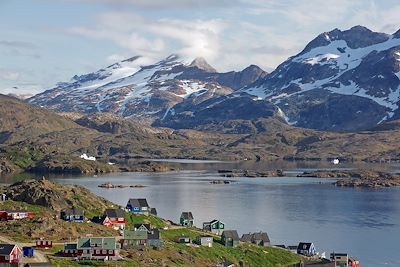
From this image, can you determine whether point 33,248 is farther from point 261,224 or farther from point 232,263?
point 261,224

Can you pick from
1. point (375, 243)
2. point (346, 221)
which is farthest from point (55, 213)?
point (346, 221)

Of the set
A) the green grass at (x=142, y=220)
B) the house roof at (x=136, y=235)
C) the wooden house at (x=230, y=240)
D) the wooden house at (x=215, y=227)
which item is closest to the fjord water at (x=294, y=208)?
the wooden house at (x=215, y=227)

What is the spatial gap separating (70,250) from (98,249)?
2.53m

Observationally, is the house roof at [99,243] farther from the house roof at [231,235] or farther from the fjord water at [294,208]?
the fjord water at [294,208]

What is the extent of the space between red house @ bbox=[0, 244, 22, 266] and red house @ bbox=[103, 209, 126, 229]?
2462cm

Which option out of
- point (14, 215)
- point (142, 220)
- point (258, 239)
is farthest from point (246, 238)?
point (14, 215)

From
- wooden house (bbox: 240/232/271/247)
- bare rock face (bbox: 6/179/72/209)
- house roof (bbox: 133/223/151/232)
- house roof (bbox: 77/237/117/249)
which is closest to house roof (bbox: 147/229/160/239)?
house roof (bbox: 133/223/151/232)

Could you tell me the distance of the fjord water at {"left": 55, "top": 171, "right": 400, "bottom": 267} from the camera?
10146cm

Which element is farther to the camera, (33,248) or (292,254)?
(292,254)

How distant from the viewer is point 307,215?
127938mm

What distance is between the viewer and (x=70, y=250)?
70.2 m

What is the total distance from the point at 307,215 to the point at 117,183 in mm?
65423

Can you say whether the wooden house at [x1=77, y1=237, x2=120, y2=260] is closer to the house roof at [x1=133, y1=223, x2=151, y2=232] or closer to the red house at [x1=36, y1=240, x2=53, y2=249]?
the red house at [x1=36, y1=240, x2=53, y2=249]

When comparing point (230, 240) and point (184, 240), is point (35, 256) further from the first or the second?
point (230, 240)
